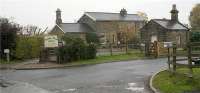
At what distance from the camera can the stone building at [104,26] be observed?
62.7 m

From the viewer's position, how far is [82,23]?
→ 2719 inches

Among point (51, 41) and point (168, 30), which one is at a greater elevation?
point (168, 30)

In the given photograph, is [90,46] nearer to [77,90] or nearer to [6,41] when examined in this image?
A: [6,41]

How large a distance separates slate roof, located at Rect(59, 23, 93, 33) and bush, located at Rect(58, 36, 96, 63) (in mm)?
31956

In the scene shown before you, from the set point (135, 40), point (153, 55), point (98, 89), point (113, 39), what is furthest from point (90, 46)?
point (113, 39)

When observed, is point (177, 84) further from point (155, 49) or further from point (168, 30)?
point (168, 30)

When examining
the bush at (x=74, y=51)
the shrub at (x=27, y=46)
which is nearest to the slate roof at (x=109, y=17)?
the shrub at (x=27, y=46)

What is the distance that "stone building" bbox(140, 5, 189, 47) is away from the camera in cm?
4758

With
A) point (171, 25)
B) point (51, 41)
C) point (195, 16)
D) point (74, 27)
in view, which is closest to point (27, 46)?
point (51, 41)

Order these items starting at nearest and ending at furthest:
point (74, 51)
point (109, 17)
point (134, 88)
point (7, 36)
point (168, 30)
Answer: point (134, 88), point (74, 51), point (7, 36), point (168, 30), point (109, 17)

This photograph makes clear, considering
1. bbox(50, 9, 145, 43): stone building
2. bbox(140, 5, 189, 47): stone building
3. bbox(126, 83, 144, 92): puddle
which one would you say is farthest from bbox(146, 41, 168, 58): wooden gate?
bbox(50, 9, 145, 43): stone building

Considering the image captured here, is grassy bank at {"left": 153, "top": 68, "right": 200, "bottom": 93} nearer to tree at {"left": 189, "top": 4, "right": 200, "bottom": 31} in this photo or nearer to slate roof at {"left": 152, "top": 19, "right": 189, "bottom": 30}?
slate roof at {"left": 152, "top": 19, "right": 189, "bottom": 30}

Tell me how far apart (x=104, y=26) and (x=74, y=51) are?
122 ft

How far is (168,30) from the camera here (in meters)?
47.1
